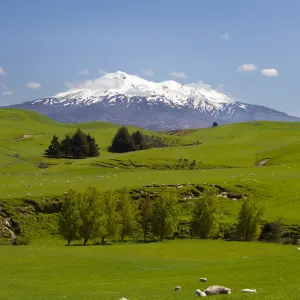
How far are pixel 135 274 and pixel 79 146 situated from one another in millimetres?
136336

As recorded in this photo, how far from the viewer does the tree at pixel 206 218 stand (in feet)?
243

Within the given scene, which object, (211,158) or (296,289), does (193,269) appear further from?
(211,158)

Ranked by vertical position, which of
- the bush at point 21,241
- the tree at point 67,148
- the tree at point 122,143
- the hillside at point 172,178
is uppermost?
the tree at point 122,143

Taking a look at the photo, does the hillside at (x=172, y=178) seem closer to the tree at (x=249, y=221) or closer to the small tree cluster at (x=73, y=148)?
the tree at (x=249, y=221)

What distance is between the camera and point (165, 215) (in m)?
74.4

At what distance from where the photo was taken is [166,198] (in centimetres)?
7581

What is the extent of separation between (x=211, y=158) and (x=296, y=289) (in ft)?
403

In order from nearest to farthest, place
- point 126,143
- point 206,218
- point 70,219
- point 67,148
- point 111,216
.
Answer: point 70,219, point 111,216, point 206,218, point 67,148, point 126,143

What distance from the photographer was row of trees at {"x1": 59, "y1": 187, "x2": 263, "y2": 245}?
6769 cm

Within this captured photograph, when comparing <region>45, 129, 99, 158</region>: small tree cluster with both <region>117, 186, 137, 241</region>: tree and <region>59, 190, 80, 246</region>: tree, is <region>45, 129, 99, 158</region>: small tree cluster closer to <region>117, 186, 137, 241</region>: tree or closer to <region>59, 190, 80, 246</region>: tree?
<region>117, 186, 137, 241</region>: tree

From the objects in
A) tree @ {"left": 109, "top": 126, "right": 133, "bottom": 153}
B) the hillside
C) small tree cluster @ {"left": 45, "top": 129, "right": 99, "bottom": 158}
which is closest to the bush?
the hillside

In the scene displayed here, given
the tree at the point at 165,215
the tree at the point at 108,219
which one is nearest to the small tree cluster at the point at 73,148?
the tree at the point at 165,215

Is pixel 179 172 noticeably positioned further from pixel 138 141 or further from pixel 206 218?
pixel 138 141

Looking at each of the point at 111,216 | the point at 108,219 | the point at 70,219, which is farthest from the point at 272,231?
the point at 70,219
